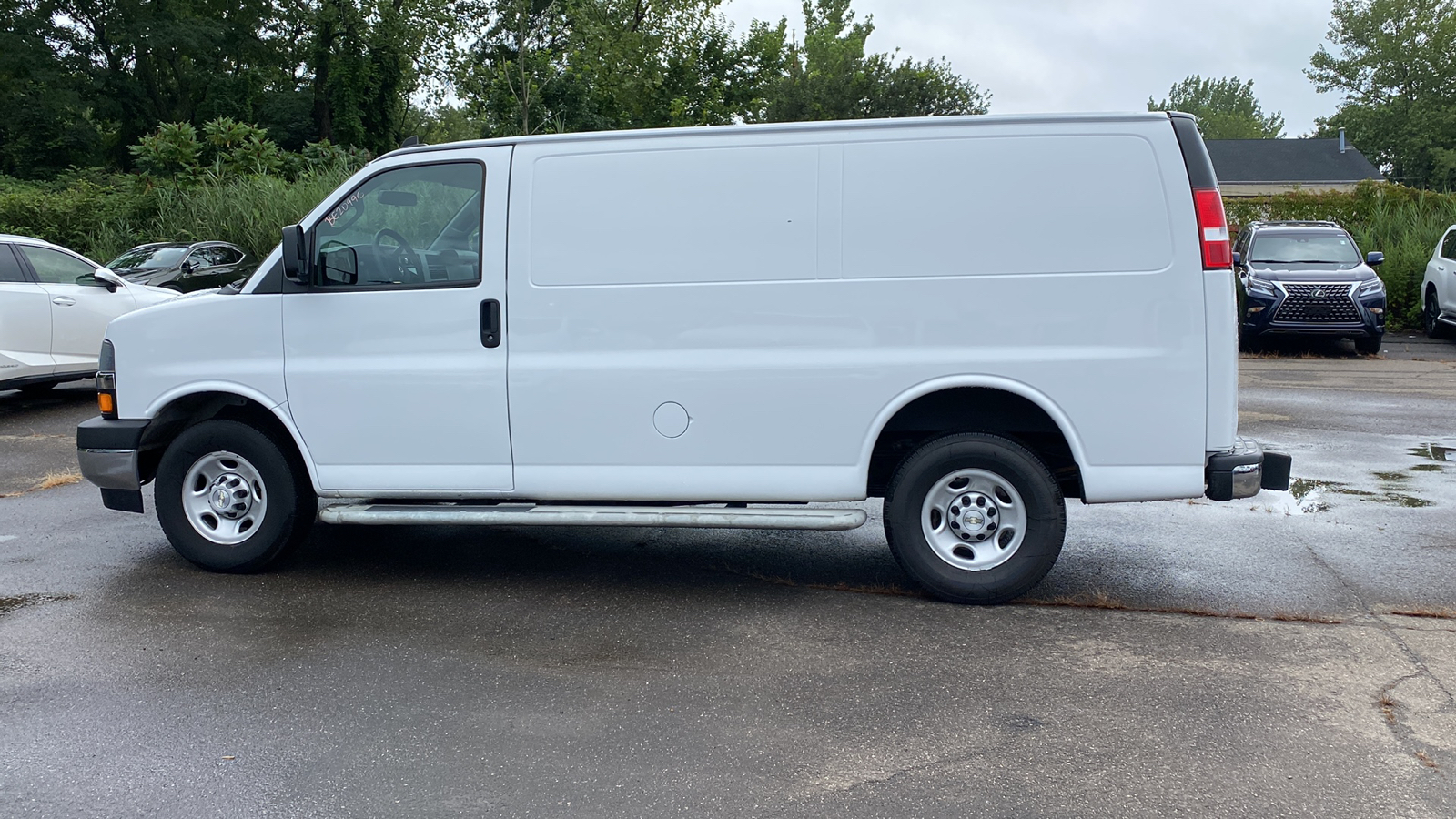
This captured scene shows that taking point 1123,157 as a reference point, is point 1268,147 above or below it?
above

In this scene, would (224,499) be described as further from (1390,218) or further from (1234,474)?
(1390,218)

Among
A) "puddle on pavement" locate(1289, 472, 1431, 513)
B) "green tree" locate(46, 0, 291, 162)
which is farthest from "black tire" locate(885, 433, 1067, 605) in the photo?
"green tree" locate(46, 0, 291, 162)

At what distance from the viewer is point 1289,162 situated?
61.0 metres

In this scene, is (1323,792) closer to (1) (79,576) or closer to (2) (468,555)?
(2) (468,555)

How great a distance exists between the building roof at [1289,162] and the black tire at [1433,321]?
41.6 m

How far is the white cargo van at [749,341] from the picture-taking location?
5141 millimetres

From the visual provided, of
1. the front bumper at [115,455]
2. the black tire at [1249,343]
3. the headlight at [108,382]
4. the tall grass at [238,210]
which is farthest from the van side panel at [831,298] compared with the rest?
the tall grass at [238,210]

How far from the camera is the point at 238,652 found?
16.0 ft

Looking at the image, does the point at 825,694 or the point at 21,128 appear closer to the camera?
the point at 825,694

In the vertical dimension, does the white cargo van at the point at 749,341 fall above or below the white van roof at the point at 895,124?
below

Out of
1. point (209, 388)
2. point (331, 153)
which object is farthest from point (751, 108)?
point (209, 388)

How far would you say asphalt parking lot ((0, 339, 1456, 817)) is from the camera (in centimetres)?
360

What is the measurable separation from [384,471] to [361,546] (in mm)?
1125

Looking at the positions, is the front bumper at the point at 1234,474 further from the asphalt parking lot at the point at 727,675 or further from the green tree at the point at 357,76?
the green tree at the point at 357,76
